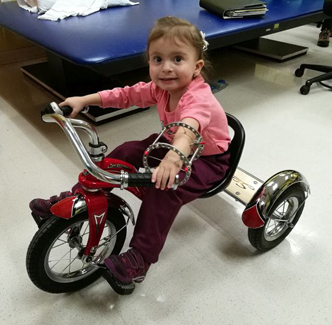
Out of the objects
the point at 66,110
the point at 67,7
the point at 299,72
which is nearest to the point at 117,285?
the point at 66,110

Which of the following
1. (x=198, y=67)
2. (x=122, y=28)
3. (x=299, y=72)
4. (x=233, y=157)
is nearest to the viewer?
(x=198, y=67)

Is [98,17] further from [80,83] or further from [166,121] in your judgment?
[166,121]

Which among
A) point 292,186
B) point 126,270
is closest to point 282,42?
point 292,186

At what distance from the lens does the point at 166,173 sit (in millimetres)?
718

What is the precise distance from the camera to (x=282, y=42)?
339 centimetres

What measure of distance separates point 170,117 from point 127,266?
1.54 ft

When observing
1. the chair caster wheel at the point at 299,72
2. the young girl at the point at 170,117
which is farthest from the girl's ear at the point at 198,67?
the chair caster wheel at the point at 299,72

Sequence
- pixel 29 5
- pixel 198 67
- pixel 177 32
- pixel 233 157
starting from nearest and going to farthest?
pixel 177 32
pixel 198 67
pixel 233 157
pixel 29 5

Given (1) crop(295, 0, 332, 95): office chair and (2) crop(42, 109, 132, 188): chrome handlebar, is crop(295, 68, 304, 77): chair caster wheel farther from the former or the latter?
(2) crop(42, 109, 132, 188): chrome handlebar

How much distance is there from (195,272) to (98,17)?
1767 mm

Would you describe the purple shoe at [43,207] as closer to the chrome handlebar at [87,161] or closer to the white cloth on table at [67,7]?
the chrome handlebar at [87,161]

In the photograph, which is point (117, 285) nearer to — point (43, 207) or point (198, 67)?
point (43, 207)

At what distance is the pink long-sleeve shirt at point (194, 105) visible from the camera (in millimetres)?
926

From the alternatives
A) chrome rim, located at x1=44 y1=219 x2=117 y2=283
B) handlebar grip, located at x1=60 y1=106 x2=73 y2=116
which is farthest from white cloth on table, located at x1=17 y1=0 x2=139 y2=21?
chrome rim, located at x1=44 y1=219 x2=117 y2=283
